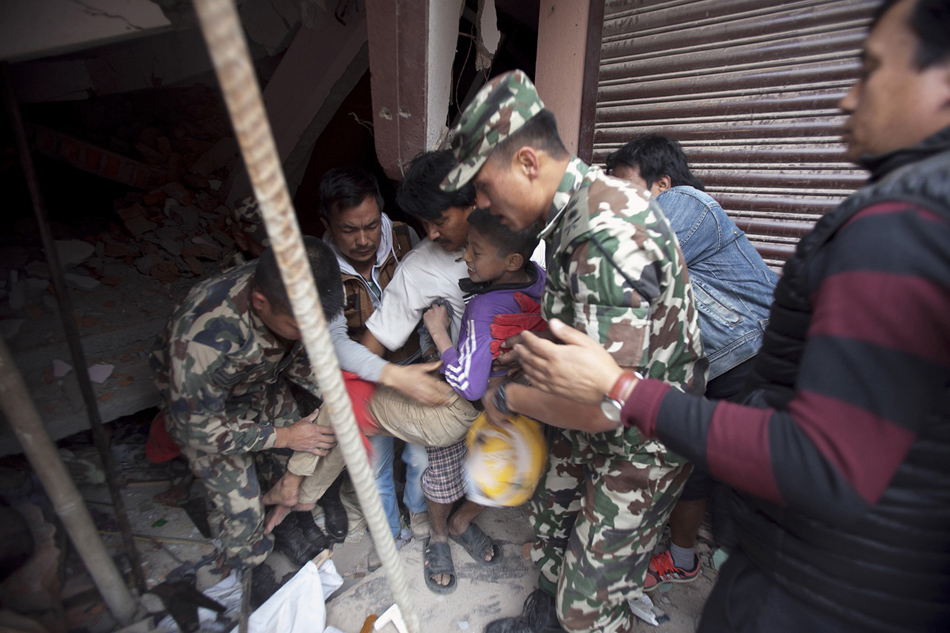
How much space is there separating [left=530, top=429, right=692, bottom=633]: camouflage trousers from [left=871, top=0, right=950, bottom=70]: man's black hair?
1256 millimetres

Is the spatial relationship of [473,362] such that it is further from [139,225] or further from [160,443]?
[139,225]

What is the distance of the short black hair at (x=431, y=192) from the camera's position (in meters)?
2.14

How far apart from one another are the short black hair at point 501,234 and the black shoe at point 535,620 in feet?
Answer: 6.13

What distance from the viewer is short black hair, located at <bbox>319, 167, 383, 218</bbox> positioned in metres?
2.43

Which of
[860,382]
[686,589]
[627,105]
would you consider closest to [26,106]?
[627,105]

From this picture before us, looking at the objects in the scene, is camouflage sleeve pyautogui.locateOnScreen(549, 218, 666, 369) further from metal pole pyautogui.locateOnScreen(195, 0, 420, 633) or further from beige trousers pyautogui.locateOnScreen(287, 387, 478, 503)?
beige trousers pyautogui.locateOnScreen(287, 387, 478, 503)

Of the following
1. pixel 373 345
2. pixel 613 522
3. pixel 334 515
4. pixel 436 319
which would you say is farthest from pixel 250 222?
pixel 613 522

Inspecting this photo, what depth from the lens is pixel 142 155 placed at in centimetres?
489

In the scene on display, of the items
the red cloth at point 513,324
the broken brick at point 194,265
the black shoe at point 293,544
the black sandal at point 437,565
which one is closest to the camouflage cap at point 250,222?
the broken brick at point 194,265

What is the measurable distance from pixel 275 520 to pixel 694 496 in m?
2.48

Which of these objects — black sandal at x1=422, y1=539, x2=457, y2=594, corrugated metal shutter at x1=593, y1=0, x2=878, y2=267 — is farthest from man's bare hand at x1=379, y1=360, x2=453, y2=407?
corrugated metal shutter at x1=593, y1=0, x2=878, y2=267

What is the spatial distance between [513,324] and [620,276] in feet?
2.49

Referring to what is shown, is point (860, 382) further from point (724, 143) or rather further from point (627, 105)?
point (627, 105)

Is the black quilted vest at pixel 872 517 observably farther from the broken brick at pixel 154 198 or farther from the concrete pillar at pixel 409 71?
the broken brick at pixel 154 198
